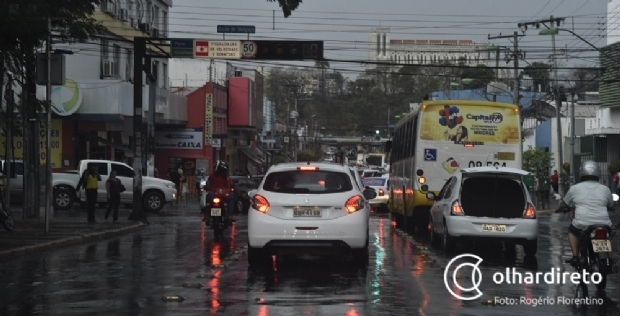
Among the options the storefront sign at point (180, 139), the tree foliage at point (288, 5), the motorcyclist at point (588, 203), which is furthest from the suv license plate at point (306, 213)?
the storefront sign at point (180, 139)

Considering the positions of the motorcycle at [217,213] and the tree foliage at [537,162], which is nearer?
the motorcycle at [217,213]

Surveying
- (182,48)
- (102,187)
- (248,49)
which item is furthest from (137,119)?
(102,187)

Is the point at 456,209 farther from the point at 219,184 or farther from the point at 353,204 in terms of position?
the point at 219,184

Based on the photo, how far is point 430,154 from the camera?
82.4 feet

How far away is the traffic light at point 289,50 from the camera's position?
107 feet

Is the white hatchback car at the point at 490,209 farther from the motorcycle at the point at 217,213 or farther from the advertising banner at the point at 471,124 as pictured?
the motorcycle at the point at 217,213

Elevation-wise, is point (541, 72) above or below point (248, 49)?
above

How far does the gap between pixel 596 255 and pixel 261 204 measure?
5.25 meters

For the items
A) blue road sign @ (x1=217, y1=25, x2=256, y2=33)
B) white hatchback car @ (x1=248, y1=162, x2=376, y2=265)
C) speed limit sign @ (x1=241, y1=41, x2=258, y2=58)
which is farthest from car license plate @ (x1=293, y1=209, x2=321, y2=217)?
blue road sign @ (x1=217, y1=25, x2=256, y2=33)

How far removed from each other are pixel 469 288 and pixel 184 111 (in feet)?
154

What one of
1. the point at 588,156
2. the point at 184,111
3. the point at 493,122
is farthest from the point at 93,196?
the point at 588,156

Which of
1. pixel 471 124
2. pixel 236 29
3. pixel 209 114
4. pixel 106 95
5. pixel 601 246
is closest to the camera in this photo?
pixel 601 246

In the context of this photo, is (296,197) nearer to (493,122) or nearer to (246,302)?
(246,302)

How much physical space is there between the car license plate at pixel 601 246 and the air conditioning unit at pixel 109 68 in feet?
130
